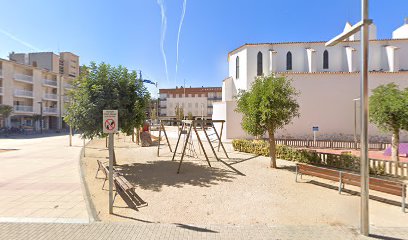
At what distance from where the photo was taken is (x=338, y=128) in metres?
27.0

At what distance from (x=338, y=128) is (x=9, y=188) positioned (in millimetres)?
29136

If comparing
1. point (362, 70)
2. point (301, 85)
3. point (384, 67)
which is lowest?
point (362, 70)

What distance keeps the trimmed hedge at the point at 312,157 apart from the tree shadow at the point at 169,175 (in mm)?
4604

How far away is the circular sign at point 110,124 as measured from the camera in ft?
18.4

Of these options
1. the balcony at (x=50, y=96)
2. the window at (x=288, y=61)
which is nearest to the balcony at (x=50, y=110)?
the balcony at (x=50, y=96)

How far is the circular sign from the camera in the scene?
5.60 m

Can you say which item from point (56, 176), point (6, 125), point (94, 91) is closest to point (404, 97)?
point (94, 91)

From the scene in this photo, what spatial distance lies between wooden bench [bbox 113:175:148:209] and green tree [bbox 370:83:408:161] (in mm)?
11357

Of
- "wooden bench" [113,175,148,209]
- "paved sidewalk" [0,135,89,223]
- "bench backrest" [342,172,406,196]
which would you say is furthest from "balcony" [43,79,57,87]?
"bench backrest" [342,172,406,196]

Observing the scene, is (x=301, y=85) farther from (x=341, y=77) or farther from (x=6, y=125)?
(x=6, y=125)

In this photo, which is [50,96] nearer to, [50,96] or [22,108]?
[50,96]

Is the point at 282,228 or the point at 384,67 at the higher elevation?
the point at 384,67

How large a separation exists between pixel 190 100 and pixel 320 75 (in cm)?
5742

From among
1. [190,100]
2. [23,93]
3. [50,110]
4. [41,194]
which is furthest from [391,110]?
[190,100]
